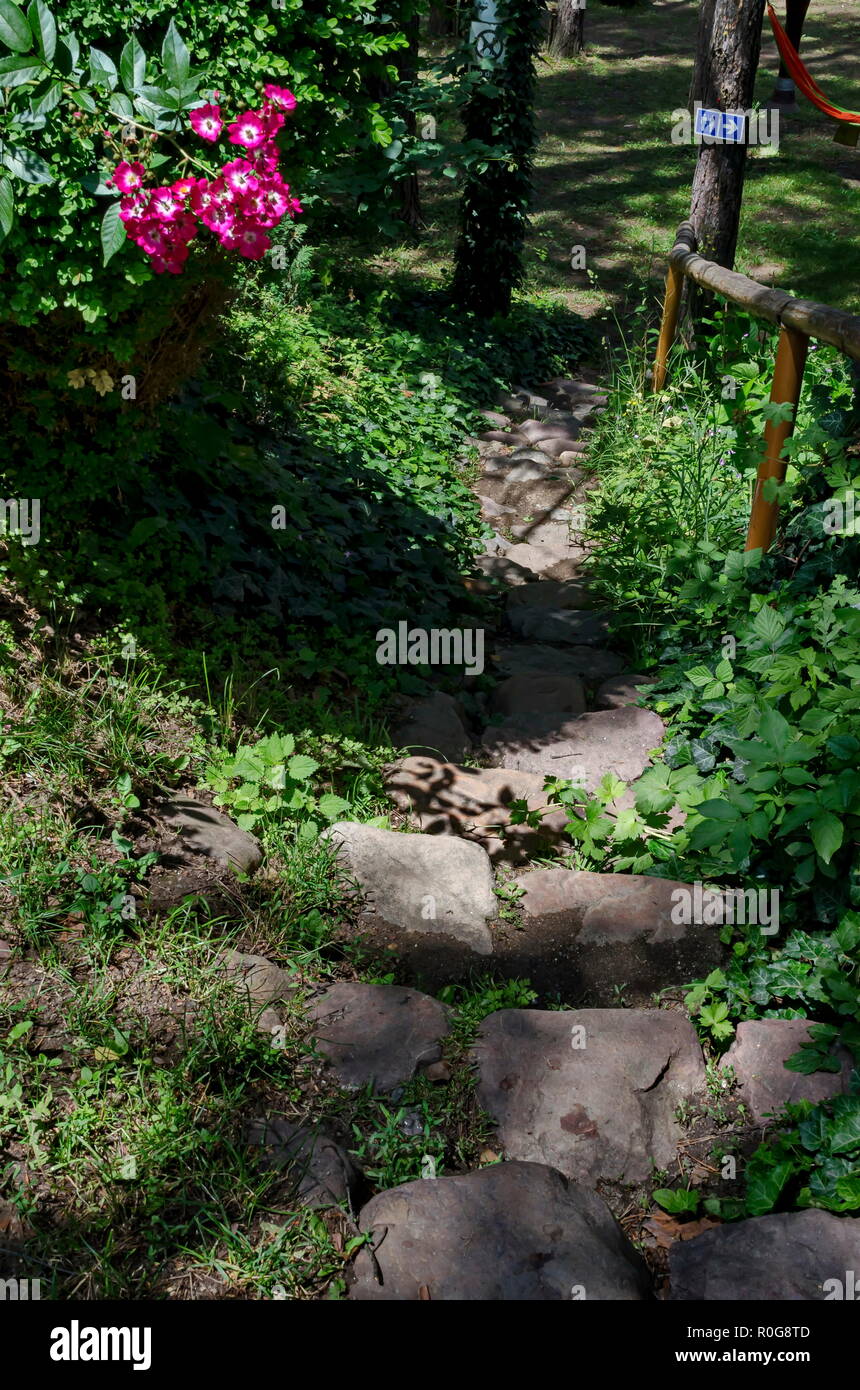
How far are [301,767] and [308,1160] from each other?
140cm

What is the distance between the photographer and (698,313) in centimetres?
712

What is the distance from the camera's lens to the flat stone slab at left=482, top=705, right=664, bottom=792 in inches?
164

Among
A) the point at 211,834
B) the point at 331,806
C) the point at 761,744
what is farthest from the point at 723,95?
the point at 211,834

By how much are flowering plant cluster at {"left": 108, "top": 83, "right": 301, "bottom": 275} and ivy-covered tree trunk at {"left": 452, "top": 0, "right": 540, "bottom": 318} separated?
5.94 m

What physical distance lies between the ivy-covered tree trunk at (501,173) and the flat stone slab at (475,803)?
5.89 meters

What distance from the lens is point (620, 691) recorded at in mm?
4668

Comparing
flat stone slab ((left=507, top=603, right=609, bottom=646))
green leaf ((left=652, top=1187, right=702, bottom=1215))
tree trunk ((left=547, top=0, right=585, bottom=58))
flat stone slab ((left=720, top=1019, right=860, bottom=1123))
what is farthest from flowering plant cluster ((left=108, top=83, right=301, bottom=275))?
tree trunk ((left=547, top=0, right=585, bottom=58))

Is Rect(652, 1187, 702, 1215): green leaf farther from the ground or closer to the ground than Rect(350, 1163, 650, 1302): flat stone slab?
closer to the ground

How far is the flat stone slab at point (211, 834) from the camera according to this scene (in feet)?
10.7

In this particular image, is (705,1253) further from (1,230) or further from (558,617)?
(558,617)

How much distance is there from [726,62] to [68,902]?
6720 mm

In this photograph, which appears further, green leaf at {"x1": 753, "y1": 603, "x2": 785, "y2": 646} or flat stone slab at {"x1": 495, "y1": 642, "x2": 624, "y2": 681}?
flat stone slab at {"x1": 495, "y1": 642, "x2": 624, "y2": 681}

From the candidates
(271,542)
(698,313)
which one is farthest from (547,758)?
(698,313)

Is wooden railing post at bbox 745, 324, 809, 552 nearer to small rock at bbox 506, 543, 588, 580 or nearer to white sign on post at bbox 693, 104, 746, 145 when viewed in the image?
small rock at bbox 506, 543, 588, 580
